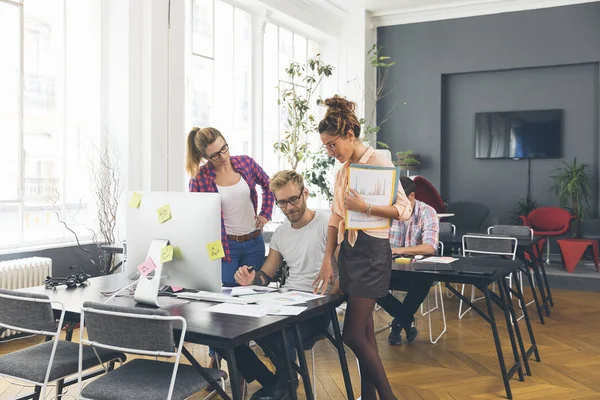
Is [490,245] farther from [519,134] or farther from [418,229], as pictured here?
[519,134]

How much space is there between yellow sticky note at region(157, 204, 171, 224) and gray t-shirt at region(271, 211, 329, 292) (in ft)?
2.62

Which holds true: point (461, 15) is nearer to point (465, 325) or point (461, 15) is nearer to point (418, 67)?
point (418, 67)

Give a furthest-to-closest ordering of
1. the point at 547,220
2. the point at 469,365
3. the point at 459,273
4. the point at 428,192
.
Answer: the point at 547,220, the point at 428,192, the point at 469,365, the point at 459,273

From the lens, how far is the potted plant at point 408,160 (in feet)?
27.0

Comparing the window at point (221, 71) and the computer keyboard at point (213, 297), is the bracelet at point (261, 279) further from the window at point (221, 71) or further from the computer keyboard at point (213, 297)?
the window at point (221, 71)

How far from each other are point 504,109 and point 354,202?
6766 mm

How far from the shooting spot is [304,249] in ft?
10.2

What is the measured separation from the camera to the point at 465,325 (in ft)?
16.6

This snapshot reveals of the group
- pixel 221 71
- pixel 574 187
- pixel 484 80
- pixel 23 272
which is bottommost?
pixel 23 272

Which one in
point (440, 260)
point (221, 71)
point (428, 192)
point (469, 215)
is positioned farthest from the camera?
point (469, 215)

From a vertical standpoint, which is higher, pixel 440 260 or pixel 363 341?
pixel 440 260

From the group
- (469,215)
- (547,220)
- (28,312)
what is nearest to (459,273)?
(28,312)

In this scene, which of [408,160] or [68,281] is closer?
[68,281]

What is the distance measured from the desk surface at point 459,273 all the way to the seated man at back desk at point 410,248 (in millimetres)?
468
